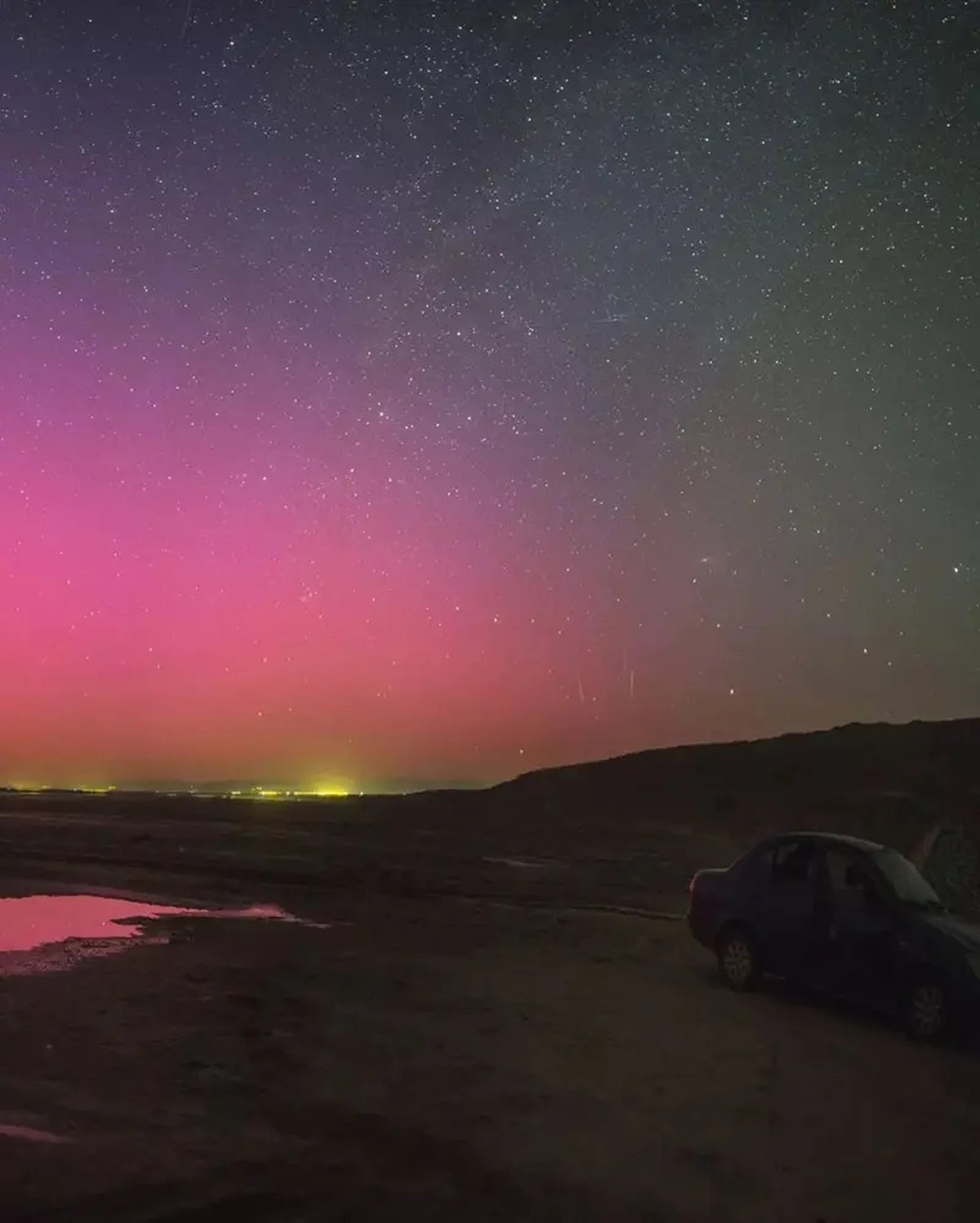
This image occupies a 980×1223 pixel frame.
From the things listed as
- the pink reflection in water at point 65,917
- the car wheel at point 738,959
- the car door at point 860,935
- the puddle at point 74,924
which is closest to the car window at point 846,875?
the car door at point 860,935

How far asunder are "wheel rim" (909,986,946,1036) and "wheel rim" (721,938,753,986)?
7.69 feet

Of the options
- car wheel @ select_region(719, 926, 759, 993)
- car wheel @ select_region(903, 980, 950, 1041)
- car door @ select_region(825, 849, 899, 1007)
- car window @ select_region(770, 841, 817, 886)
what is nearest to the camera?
car wheel @ select_region(903, 980, 950, 1041)

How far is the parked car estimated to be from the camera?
33.1ft

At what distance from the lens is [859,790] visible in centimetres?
5056

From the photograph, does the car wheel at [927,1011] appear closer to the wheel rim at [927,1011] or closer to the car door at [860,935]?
the wheel rim at [927,1011]

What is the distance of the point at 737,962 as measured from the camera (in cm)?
1245

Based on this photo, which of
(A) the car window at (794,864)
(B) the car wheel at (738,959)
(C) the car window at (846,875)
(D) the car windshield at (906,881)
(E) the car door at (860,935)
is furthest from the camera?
(B) the car wheel at (738,959)

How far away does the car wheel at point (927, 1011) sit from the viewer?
998cm

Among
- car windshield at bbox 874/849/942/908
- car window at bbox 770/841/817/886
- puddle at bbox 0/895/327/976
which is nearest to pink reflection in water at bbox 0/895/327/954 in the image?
puddle at bbox 0/895/327/976

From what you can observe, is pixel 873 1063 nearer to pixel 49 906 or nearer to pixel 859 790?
pixel 49 906

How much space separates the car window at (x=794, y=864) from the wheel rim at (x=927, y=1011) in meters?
1.84

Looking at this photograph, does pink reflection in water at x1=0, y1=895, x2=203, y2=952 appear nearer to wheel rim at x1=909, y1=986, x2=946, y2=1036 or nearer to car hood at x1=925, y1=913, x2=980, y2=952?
wheel rim at x1=909, y1=986, x2=946, y2=1036

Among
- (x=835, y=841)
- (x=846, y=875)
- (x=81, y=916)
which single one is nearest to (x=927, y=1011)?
(x=846, y=875)

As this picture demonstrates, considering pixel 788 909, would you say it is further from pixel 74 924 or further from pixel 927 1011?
pixel 74 924
